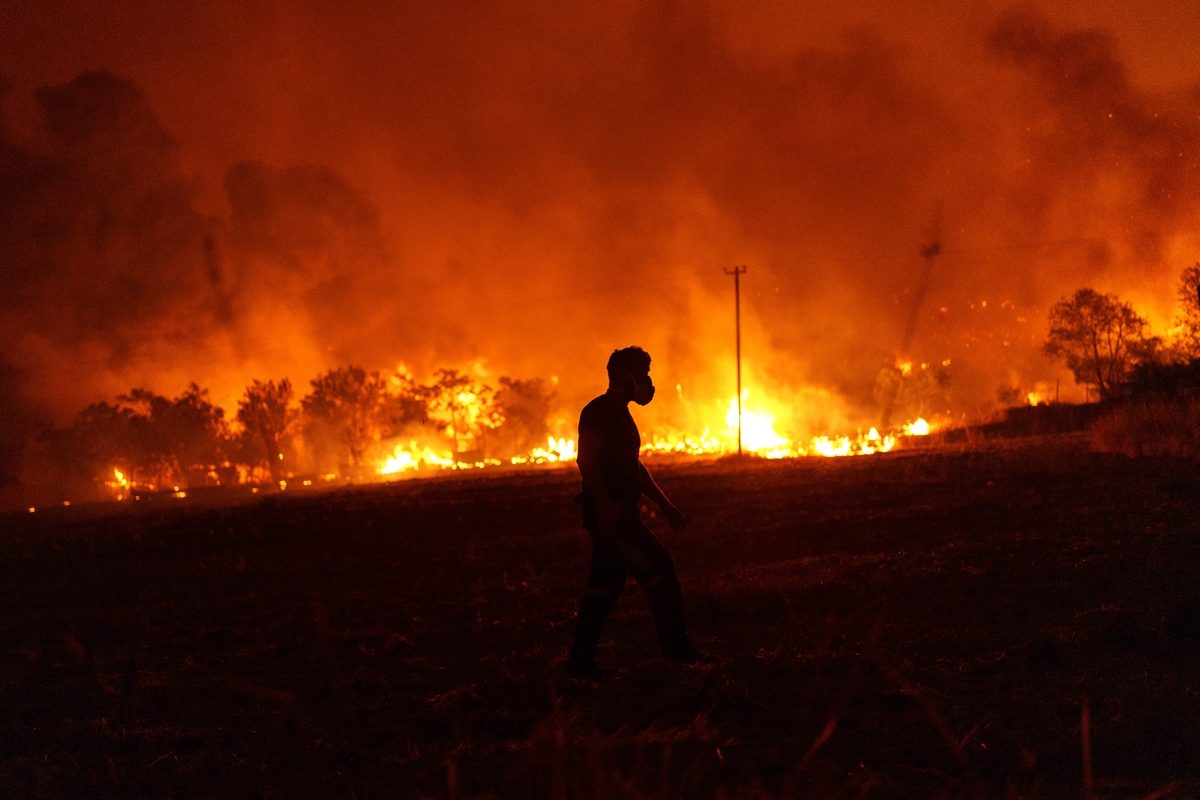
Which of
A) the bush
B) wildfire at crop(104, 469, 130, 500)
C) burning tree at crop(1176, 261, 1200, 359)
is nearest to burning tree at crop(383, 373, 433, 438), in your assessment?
wildfire at crop(104, 469, 130, 500)

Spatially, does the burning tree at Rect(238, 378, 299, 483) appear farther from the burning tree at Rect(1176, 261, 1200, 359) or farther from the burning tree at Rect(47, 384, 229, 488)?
the burning tree at Rect(1176, 261, 1200, 359)

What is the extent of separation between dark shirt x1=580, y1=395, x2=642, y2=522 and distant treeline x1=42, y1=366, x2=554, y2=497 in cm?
6177

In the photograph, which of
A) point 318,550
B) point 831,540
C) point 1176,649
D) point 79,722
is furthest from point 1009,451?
point 79,722

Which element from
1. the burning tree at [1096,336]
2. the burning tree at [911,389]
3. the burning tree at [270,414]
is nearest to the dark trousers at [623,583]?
the burning tree at [1096,336]

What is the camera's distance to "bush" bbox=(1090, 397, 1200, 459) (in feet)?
55.8

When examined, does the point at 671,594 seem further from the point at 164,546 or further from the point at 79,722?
the point at 164,546

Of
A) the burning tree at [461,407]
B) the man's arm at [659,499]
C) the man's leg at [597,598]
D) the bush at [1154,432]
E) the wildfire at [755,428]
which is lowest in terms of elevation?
the man's leg at [597,598]

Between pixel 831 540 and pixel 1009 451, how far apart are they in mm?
14133

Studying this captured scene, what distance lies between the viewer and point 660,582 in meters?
5.28

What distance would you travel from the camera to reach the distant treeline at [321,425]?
212 feet

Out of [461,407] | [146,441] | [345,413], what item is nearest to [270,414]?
[345,413]

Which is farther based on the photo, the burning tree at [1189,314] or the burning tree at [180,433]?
the burning tree at [180,433]

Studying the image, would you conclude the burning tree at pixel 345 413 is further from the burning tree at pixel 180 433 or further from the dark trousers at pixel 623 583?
the dark trousers at pixel 623 583

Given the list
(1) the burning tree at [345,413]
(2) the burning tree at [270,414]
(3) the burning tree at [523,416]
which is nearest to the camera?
(2) the burning tree at [270,414]
